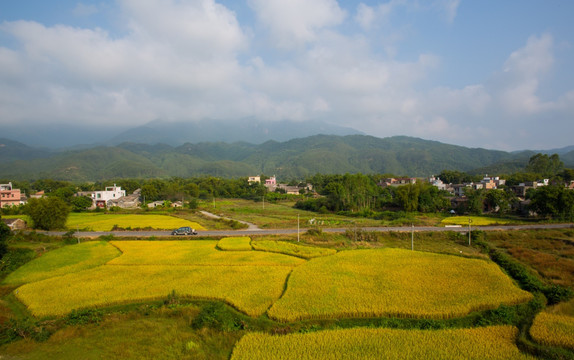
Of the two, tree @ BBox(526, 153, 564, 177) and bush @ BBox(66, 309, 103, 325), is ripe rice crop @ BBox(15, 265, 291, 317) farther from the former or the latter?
tree @ BBox(526, 153, 564, 177)

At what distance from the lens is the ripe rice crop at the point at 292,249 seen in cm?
2448

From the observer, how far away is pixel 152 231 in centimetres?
3644

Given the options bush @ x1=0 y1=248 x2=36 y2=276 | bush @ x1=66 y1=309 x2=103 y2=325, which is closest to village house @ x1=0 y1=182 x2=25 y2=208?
bush @ x1=0 y1=248 x2=36 y2=276

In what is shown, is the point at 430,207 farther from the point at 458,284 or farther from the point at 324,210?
the point at 458,284

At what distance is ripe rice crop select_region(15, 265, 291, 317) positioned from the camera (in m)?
15.4

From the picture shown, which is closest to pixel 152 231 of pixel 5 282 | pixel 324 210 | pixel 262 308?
pixel 5 282

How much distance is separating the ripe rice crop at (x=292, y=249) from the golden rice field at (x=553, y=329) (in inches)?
558

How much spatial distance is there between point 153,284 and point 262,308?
7.87 m

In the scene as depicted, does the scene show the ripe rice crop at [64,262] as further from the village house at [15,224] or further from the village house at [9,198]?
the village house at [9,198]

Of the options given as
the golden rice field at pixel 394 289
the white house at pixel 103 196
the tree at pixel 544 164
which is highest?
the tree at pixel 544 164

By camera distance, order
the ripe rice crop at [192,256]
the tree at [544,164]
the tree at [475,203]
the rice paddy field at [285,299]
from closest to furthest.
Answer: the rice paddy field at [285,299] → the ripe rice crop at [192,256] → the tree at [475,203] → the tree at [544,164]

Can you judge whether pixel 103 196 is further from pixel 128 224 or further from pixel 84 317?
pixel 84 317

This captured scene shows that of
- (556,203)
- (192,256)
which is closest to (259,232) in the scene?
(192,256)

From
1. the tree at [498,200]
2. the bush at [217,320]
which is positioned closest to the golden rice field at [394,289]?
the bush at [217,320]
